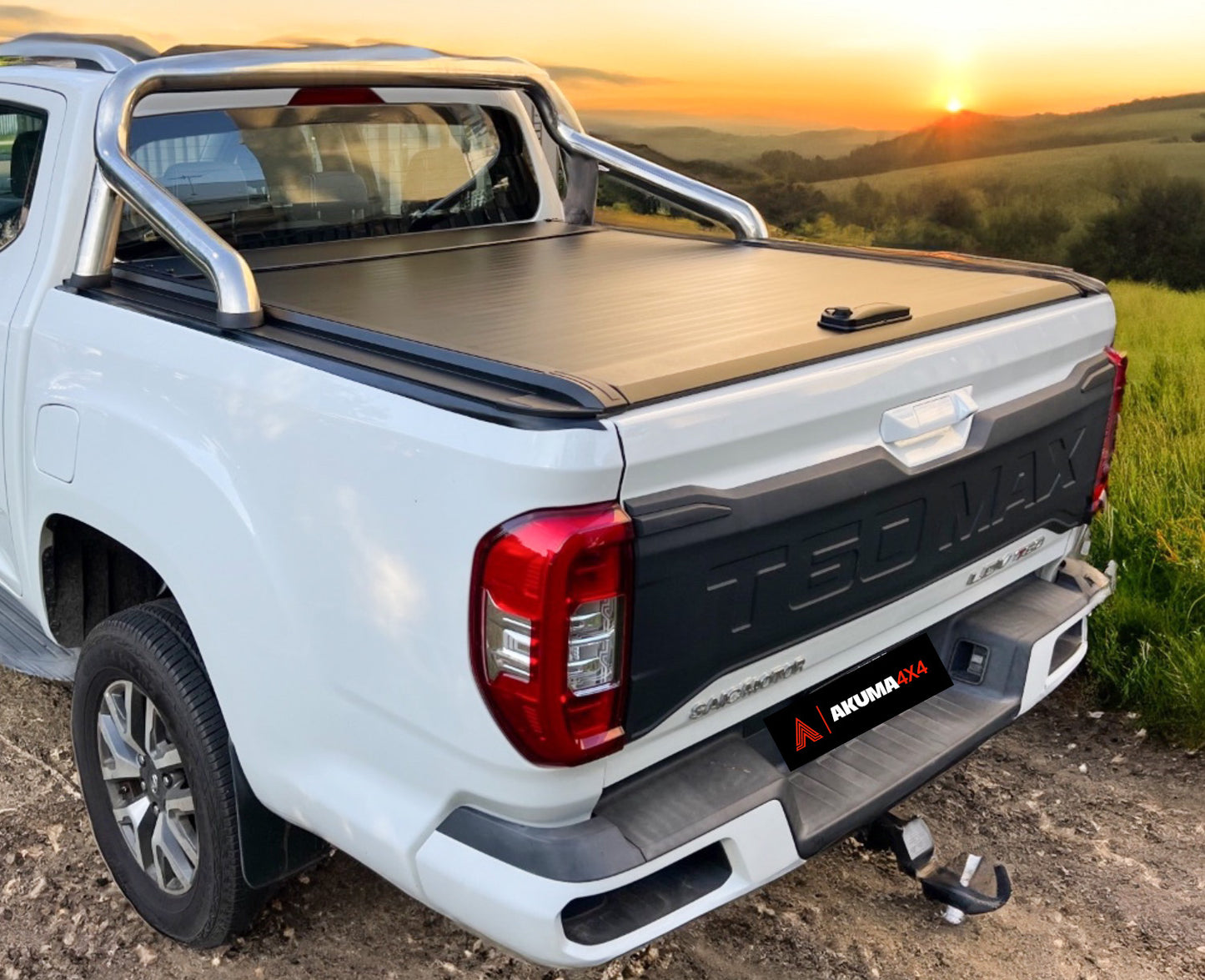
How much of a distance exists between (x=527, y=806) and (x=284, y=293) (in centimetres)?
141

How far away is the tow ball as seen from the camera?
2.65 m

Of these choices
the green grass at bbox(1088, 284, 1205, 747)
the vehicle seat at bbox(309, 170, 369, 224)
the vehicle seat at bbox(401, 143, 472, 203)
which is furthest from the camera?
the vehicle seat at bbox(401, 143, 472, 203)

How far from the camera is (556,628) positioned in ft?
5.70

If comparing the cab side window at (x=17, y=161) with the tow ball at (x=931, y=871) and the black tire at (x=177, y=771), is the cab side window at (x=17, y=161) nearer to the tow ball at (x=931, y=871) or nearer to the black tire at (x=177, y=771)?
the black tire at (x=177, y=771)

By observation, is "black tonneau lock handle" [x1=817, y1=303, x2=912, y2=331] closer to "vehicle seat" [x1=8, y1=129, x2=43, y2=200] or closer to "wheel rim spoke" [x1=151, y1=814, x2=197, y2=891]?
"wheel rim spoke" [x1=151, y1=814, x2=197, y2=891]

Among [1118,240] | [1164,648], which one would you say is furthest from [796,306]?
[1118,240]

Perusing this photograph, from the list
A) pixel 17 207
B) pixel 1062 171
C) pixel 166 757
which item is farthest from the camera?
pixel 1062 171

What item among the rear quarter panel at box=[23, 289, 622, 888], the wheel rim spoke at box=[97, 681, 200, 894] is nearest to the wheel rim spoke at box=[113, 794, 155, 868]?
the wheel rim spoke at box=[97, 681, 200, 894]

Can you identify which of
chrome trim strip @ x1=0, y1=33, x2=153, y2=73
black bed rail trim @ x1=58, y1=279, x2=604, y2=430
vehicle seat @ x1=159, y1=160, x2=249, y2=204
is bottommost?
black bed rail trim @ x1=58, y1=279, x2=604, y2=430

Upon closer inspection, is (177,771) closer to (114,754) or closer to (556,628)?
(114,754)

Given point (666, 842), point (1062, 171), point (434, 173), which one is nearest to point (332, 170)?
point (434, 173)

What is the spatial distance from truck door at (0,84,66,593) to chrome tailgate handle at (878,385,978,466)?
6.49ft

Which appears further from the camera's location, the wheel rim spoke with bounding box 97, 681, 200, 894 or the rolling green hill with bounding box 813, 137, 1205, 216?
the rolling green hill with bounding box 813, 137, 1205, 216

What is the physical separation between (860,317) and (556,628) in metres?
0.93
